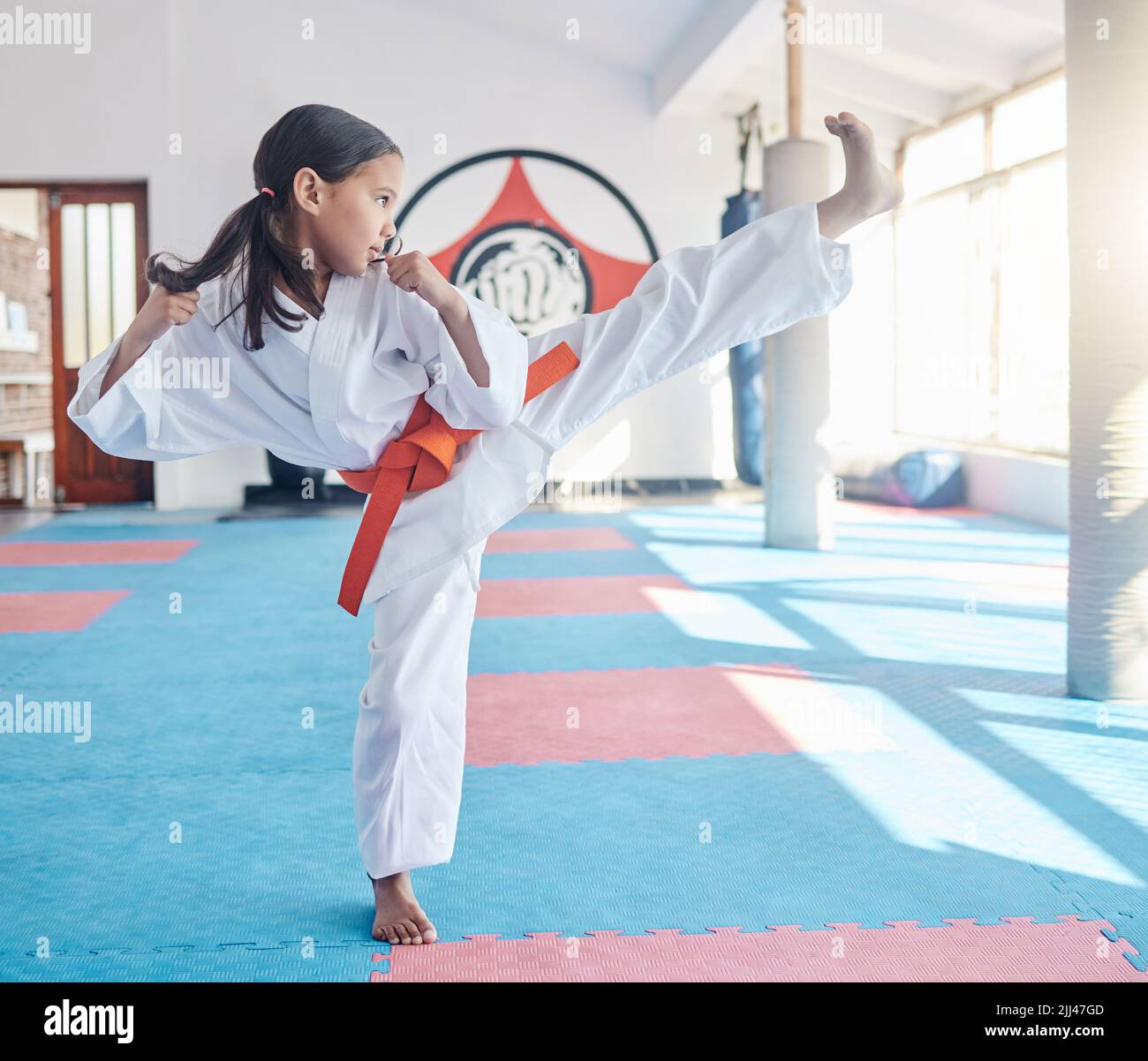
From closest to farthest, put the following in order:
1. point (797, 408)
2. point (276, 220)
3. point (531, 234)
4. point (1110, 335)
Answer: point (276, 220), point (1110, 335), point (797, 408), point (531, 234)

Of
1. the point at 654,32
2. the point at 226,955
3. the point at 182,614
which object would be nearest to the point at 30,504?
the point at 182,614

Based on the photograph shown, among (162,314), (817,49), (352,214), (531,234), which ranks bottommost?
(162,314)

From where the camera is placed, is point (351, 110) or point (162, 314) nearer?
point (162, 314)

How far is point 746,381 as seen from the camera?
28.6ft

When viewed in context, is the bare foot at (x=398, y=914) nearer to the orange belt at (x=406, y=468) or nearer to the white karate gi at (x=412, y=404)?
the white karate gi at (x=412, y=404)

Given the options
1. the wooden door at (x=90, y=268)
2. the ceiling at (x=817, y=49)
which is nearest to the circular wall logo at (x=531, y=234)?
the ceiling at (x=817, y=49)

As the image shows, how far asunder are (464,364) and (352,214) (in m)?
0.30

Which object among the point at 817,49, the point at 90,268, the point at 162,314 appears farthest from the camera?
the point at 90,268

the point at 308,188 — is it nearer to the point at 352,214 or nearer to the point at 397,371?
Result: the point at 352,214

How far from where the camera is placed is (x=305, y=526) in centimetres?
786

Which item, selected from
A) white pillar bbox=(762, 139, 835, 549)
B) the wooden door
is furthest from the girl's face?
the wooden door

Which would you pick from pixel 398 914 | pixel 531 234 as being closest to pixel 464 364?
pixel 398 914

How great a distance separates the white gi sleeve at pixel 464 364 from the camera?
182 centimetres

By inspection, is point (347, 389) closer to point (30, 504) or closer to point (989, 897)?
point (989, 897)
